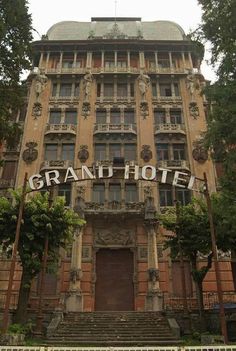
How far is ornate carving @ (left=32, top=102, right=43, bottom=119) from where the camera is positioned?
35.8m

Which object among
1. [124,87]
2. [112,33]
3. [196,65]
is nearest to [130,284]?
[124,87]

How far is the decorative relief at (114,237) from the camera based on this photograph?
2976 centimetres

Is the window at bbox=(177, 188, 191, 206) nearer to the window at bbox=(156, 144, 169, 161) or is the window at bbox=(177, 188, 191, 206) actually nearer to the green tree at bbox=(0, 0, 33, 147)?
A: the window at bbox=(156, 144, 169, 161)

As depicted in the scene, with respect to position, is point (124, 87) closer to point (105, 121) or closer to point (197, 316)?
point (105, 121)

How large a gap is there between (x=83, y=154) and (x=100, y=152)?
181cm

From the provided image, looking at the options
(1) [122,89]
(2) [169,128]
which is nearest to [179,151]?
(2) [169,128]

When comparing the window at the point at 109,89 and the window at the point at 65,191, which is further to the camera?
the window at the point at 109,89

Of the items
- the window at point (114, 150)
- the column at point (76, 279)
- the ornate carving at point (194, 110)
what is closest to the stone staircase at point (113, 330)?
the column at point (76, 279)

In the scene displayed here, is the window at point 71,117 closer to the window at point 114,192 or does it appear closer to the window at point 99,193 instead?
the window at point 99,193

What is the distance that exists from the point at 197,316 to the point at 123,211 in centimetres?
1007

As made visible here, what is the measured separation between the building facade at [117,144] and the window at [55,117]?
110 mm

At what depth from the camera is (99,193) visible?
3212 cm

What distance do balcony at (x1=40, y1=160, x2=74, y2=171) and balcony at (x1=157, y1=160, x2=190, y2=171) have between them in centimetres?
820

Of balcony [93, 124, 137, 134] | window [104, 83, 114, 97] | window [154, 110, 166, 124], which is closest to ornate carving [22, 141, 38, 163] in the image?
balcony [93, 124, 137, 134]
